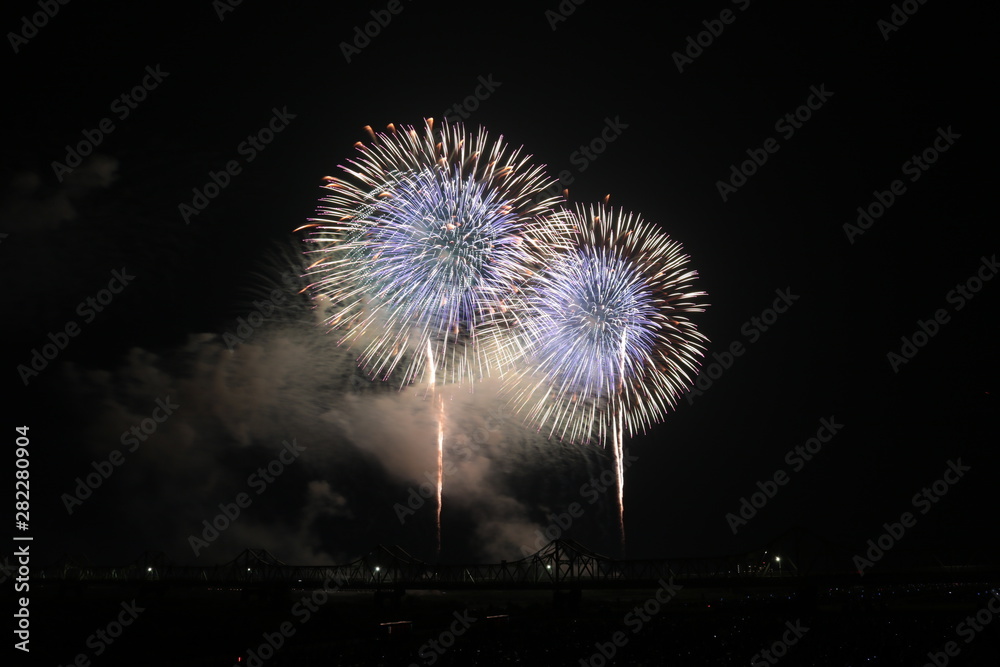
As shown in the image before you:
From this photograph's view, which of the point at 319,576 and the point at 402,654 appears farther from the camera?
the point at 319,576

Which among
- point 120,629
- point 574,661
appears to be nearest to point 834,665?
point 574,661

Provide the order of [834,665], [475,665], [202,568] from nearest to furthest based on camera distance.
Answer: [834,665] → [475,665] → [202,568]

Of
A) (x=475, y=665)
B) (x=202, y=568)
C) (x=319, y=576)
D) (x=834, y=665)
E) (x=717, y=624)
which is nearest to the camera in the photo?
(x=834, y=665)

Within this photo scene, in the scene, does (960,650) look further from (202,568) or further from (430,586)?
(202,568)

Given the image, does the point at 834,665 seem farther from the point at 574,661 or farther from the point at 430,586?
the point at 430,586

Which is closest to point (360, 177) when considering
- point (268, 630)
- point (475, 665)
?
point (475, 665)

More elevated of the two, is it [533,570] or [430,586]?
[533,570]

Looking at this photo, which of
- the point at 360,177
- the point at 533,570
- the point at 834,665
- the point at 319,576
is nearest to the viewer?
the point at 834,665

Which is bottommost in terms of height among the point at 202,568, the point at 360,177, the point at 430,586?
the point at 202,568

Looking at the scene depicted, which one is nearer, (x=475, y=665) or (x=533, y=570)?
(x=475, y=665)
